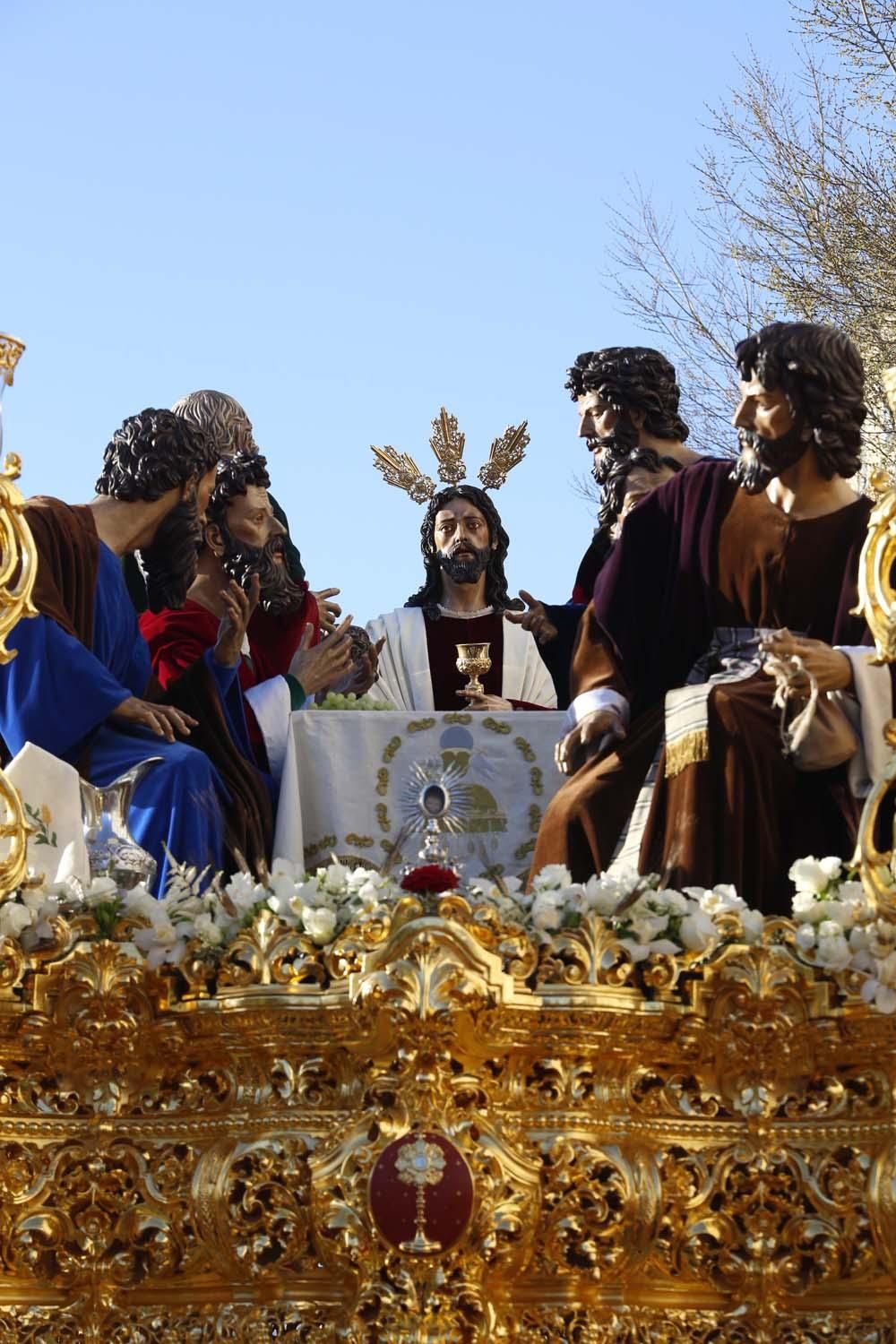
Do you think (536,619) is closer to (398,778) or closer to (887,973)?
(398,778)

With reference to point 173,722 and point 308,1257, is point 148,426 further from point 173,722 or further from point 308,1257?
point 308,1257

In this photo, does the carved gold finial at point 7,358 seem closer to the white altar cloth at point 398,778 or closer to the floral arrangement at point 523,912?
the floral arrangement at point 523,912

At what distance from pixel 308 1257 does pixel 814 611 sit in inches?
113

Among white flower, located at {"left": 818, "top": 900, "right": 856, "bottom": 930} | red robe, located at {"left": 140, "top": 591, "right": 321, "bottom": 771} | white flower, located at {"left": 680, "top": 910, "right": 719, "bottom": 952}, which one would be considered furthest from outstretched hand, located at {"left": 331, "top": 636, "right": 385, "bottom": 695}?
white flower, located at {"left": 818, "top": 900, "right": 856, "bottom": 930}

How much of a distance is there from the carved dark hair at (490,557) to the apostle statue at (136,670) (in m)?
1.36

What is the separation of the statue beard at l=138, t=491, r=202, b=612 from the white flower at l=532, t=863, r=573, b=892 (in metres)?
3.10

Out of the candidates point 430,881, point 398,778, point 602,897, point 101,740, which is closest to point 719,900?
point 602,897

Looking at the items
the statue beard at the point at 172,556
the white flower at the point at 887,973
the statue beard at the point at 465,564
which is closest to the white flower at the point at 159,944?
the white flower at the point at 887,973

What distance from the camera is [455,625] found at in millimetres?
12023

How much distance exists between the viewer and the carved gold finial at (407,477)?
12.2m

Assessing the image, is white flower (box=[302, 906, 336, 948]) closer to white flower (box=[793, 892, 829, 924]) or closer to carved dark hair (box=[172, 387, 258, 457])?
white flower (box=[793, 892, 829, 924])

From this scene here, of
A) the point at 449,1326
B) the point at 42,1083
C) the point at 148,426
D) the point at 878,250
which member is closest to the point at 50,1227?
the point at 42,1083

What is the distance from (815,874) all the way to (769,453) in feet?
5.89

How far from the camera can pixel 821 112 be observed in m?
15.9
